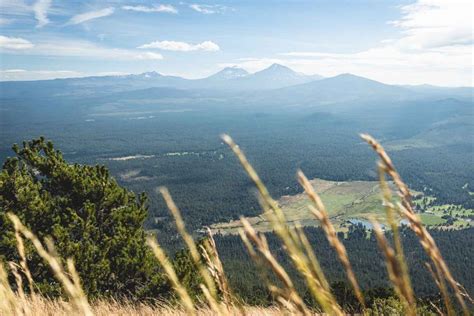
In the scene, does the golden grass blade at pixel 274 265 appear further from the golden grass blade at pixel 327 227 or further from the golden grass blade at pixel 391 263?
the golden grass blade at pixel 391 263

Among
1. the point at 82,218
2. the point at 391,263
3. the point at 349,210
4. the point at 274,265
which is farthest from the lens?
the point at 349,210

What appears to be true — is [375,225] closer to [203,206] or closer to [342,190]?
[203,206]

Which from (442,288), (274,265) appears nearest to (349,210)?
(442,288)

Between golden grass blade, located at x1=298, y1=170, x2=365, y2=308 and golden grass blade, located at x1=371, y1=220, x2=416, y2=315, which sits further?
golden grass blade, located at x1=298, y1=170, x2=365, y2=308

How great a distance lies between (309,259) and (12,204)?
13315 mm

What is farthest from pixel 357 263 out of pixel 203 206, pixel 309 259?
pixel 309 259

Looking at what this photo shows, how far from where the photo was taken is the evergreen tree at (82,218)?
1270 cm

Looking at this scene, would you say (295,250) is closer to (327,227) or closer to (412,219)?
(327,227)

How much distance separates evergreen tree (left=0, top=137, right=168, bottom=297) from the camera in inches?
500

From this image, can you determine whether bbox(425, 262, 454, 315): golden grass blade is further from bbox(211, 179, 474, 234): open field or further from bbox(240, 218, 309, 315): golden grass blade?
bbox(211, 179, 474, 234): open field

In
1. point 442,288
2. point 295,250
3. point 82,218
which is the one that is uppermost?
point 295,250

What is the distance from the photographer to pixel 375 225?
1089 millimetres

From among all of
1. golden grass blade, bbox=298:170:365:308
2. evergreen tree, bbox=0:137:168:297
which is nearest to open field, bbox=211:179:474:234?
evergreen tree, bbox=0:137:168:297

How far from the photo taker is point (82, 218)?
550 inches
